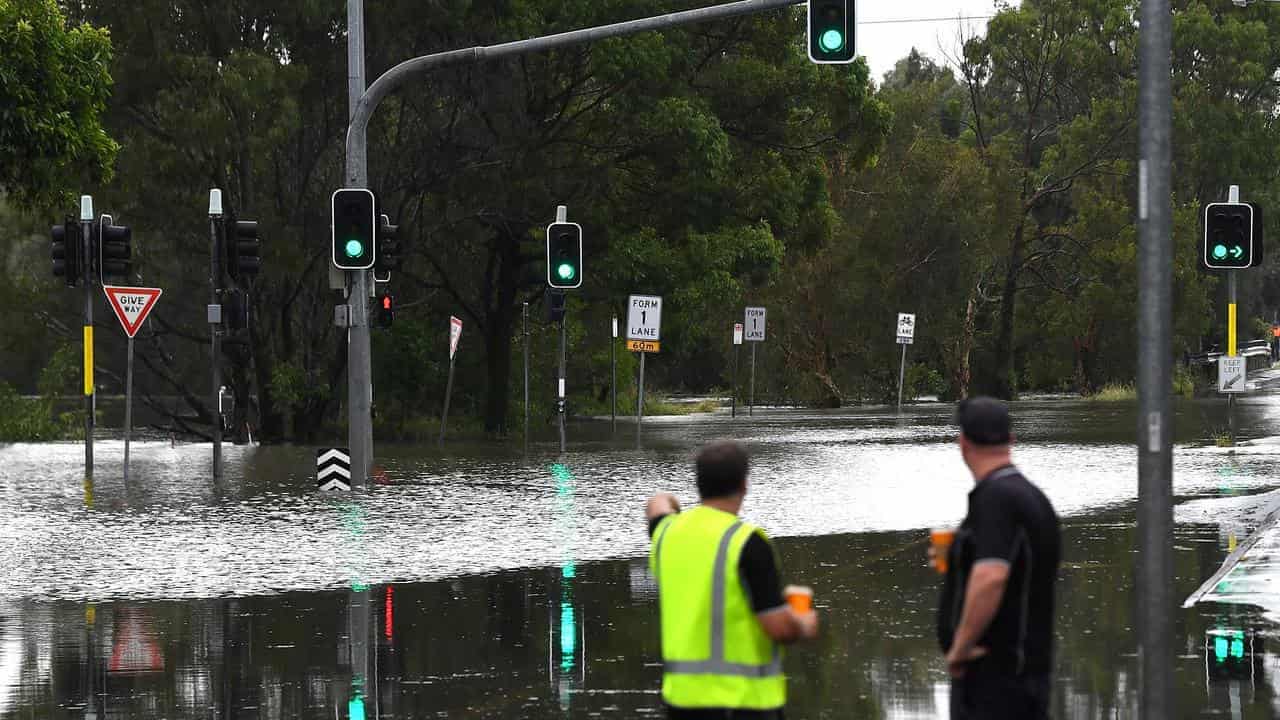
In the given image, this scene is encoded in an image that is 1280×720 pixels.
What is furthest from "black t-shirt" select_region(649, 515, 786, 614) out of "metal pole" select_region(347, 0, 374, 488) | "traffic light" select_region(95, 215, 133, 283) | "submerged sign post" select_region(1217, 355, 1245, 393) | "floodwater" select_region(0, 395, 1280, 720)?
"submerged sign post" select_region(1217, 355, 1245, 393)

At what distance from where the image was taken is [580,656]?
10.9 m

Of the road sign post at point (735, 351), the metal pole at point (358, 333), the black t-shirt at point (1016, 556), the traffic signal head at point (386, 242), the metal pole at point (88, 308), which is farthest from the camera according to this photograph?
the road sign post at point (735, 351)

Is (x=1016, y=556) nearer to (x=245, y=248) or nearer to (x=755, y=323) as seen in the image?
(x=245, y=248)

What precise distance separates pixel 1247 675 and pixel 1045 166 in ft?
215

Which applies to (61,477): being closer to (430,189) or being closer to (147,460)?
(147,460)

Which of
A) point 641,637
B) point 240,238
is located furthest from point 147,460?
point 641,637

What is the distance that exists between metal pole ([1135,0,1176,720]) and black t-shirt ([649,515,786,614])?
2240 millimetres

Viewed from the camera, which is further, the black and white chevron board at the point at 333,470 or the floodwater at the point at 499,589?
the black and white chevron board at the point at 333,470

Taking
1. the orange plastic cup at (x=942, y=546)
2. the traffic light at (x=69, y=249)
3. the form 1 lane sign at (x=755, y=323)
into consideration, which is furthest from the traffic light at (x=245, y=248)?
the form 1 lane sign at (x=755, y=323)

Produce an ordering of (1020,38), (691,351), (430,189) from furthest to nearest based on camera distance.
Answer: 1. (691,351)
2. (1020,38)
3. (430,189)

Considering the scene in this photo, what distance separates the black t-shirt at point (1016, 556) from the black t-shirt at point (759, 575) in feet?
2.28

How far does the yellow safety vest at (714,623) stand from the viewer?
5.41m

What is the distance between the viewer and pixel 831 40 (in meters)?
18.8

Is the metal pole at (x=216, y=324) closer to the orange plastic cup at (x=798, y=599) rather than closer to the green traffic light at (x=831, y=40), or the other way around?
the green traffic light at (x=831, y=40)
